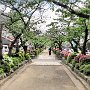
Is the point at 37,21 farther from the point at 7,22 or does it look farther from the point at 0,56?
the point at 0,56

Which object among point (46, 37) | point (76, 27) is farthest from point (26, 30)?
point (46, 37)

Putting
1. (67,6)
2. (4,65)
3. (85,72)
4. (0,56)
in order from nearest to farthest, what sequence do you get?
(67,6)
(85,72)
(4,65)
(0,56)

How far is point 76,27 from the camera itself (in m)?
33.6

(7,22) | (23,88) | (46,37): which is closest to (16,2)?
(7,22)

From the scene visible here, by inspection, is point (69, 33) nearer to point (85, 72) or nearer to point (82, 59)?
point (82, 59)

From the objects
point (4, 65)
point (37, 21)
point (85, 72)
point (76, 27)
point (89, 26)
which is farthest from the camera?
point (76, 27)

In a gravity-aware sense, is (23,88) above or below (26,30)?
below

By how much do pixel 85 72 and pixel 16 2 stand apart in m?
9.23

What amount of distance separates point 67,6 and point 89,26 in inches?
577

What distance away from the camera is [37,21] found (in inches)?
1177

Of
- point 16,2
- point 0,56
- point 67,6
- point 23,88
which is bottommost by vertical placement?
point 23,88

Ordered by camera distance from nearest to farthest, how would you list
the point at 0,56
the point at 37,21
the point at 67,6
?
the point at 67,6, the point at 0,56, the point at 37,21

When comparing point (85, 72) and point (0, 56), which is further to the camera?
point (0, 56)

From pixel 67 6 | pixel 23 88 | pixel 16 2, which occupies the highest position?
pixel 16 2
